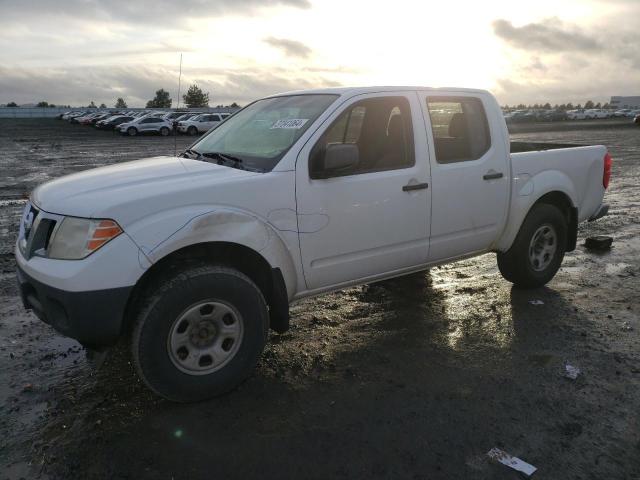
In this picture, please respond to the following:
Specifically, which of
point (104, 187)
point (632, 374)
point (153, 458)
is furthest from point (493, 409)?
point (104, 187)

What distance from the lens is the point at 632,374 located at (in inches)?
147

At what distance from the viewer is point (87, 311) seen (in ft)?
9.64

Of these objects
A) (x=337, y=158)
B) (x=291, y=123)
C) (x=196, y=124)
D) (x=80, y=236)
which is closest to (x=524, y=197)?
(x=337, y=158)

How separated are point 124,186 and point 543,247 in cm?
399

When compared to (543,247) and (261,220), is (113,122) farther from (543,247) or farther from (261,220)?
(261,220)

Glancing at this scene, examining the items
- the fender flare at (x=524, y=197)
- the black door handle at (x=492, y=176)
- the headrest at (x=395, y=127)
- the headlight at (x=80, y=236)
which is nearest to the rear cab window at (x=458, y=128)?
the black door handle at (x=492, y=176)

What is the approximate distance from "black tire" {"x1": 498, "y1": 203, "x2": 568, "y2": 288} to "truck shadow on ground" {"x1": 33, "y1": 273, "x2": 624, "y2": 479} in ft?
2.26

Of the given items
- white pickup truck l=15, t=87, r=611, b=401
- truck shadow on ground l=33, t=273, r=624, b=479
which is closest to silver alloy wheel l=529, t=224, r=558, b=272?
white pickup truck l=15, t=87, r=611, b=401

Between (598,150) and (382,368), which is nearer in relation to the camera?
(382,368)

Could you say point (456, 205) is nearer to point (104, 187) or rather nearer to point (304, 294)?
point (304, 294)

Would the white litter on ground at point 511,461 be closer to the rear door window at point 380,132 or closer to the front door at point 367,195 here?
the front door at point 367,195

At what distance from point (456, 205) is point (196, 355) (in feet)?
7.82

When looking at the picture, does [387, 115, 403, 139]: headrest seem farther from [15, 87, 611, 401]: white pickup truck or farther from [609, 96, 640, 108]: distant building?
[609, 96, 640, 108]: distant building

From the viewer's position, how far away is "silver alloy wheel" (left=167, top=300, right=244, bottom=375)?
3203 millimetres
